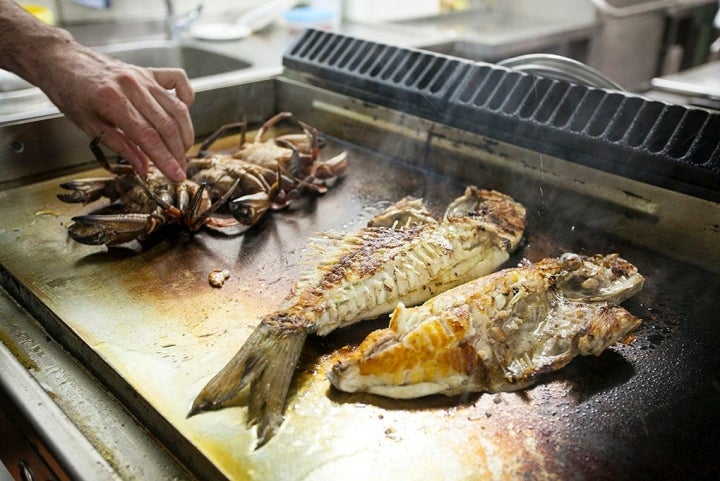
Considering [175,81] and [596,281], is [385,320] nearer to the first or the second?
[596,281]

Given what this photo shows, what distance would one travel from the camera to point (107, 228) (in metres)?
2.65

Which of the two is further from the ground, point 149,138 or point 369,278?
point 149,138

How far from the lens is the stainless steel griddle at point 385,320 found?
68.6 inches

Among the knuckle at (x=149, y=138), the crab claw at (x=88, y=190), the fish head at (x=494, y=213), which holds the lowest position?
the crab claw at (x=88, y=190)

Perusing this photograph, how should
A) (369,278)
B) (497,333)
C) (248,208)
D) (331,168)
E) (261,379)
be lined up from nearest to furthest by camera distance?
(261,379)
(497,333)
(369,278)
(248,208)
(331,168)

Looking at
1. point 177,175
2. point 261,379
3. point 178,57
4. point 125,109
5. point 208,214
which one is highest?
point 125,109

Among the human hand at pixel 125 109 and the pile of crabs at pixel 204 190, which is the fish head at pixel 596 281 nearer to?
the pile of crabs at pixel 204 190

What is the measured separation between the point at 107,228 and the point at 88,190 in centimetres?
45

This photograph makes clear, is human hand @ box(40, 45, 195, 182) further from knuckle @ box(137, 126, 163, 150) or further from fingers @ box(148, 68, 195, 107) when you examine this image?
fingers @ box(148, 68, 195, 107)

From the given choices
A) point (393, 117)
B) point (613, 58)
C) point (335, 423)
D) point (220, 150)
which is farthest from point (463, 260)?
point (613, 58)

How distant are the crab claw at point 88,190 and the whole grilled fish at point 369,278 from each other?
1.15m

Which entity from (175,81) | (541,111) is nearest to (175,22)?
(175,81)

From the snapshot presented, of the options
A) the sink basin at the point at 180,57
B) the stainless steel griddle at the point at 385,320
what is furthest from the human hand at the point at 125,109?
the sink basin at the point at 180,57

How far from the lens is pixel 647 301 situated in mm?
2453
